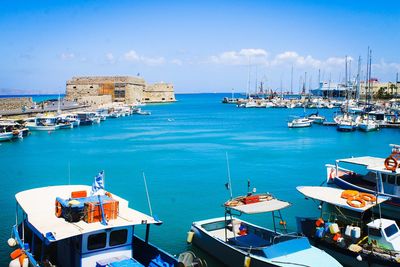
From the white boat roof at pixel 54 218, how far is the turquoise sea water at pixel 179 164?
2.78 m

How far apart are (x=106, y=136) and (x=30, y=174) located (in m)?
27.4

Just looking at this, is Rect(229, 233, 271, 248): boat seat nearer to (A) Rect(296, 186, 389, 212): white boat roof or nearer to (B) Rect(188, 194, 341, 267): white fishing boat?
(B) Rect(188, 194, 341, 267): white fishing boat

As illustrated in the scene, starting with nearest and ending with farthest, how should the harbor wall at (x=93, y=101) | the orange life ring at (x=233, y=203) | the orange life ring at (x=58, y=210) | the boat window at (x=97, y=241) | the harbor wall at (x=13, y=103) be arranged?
the boat window at (x=97, y=241) < the orange life ring at (x=58, y=210) < the orange life ring at (x=233, y=203) < the harbor wall at (x=13, y=103) < the harbor wall at (x=93, y=101)

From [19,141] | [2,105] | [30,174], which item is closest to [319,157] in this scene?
[30,174]

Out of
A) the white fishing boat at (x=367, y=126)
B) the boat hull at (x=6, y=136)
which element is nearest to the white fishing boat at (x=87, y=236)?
the boat hull at (x=6, y=136)

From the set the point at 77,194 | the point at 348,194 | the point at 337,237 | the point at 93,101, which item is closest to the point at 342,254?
the point at 337,237

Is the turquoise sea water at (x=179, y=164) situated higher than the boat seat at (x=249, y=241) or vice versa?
the boat seat at (x=249, y=241)

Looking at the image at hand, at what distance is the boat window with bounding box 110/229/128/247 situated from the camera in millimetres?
11789

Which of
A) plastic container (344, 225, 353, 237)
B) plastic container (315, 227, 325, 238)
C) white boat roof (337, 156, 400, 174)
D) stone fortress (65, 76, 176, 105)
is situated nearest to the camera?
plastic container (344, 225, 353, 237)

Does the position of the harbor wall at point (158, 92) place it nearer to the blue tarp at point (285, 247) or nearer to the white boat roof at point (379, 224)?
the white boat roof at point (379, 224)

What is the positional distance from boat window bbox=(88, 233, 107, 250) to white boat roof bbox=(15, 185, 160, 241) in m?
0.26

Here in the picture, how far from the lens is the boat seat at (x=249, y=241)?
49.9 feet

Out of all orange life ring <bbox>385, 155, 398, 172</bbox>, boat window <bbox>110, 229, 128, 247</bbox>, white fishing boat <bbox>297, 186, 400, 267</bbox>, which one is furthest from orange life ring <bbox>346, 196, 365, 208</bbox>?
boat window <bbox>110, 229, 128, 247</bbox>

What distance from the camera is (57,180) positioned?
100ft
